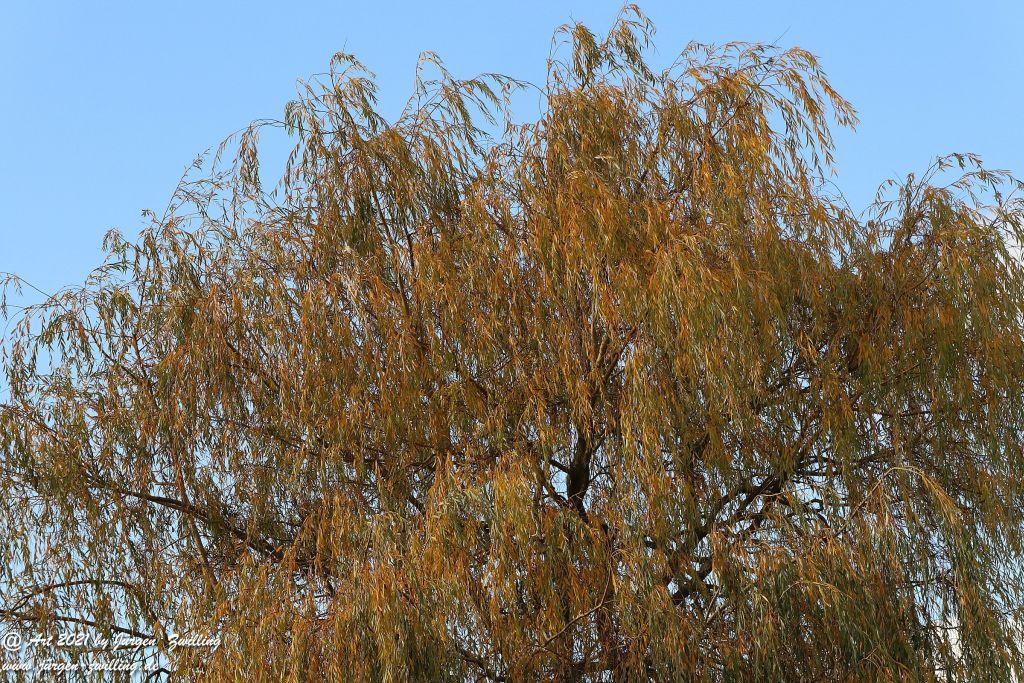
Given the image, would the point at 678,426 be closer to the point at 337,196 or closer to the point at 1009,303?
the point at 1009,303

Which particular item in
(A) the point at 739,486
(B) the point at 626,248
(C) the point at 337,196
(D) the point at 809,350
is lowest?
(A) the point at 739,486

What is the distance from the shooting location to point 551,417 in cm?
618

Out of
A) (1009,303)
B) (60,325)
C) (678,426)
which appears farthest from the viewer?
(60,325)

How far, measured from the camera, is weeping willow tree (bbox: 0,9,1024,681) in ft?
17.6

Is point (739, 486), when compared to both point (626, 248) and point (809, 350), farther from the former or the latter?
point (626, 248)

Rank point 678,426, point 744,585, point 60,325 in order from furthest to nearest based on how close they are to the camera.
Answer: point 60,325 < point 678,426 < point 744,585

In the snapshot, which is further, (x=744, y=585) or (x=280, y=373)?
(x=280, y=373)

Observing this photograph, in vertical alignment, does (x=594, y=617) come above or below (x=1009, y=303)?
below

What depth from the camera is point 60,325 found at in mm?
6734

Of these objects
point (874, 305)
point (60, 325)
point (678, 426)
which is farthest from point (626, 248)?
point (60, 325)

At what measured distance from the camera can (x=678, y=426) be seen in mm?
5875

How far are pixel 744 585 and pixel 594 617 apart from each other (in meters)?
0.71

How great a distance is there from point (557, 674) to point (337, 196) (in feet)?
9.31

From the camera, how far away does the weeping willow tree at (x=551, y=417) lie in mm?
5375
